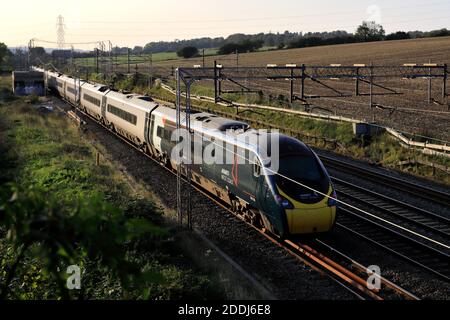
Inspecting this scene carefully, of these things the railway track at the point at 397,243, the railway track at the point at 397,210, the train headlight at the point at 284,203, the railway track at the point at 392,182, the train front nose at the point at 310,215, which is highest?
the train headlight at the point at 284,203

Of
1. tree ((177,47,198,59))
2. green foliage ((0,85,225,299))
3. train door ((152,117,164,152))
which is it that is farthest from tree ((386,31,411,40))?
train door ((152,117,164,152))

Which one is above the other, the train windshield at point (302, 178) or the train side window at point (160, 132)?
the train side window at point (160, 132)

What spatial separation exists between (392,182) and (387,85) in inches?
1553

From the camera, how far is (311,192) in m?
14.8

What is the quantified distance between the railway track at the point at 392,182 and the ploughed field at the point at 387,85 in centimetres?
736

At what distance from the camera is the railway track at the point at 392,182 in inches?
826

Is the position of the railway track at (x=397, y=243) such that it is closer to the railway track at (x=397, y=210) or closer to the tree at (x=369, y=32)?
the railway track at (x=397, y=210)

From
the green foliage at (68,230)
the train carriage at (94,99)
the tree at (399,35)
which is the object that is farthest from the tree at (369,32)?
the green foliage at (68,230)

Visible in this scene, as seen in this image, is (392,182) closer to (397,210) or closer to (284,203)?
(397,210)

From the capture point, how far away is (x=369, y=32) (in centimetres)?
12162

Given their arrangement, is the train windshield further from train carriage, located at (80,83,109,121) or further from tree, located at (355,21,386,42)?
tree, located at (355,21,386,42)

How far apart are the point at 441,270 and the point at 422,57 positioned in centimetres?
6611

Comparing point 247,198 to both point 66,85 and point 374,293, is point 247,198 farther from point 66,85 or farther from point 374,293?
point 66,85

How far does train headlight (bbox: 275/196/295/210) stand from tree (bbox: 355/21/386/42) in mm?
112578
